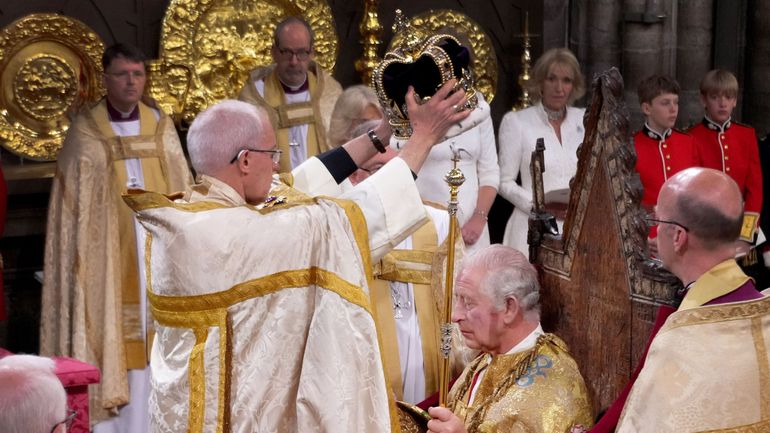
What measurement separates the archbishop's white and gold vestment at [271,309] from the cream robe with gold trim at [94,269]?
2.48 meters

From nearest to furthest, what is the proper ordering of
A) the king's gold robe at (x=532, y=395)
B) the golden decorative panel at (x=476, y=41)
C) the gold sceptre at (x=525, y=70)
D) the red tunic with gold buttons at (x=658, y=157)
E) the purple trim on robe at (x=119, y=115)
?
the king's gold robe at (x=532, y=395) < the purple trim on robe at (x=119, y=115) < the red tunic with gold buttons at (x=658, y=157) < the gold sceptre at (x=525, y=70) < the golden decorative panel at (x=476, y=41)

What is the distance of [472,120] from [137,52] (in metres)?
3.03

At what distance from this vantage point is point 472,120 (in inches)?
141

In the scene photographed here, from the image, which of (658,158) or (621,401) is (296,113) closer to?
(658,158)

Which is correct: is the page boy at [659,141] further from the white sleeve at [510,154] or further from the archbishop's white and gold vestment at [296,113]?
the archbishop's white and gold vestment at [296,113]

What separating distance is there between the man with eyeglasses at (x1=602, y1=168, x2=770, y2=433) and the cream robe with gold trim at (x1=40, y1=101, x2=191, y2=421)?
3330 mm

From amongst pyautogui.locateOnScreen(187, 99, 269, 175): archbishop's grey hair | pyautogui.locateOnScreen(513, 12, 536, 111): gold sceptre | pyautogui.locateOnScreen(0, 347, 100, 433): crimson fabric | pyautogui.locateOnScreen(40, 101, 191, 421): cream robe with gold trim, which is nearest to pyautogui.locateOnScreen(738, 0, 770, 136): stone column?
pyautogui.locateOnScreen(513, 12, 536, 111): gold sceptre

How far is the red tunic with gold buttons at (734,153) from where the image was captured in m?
7.06

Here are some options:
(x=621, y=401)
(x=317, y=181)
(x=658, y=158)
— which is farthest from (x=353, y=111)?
(x=658, y=158)

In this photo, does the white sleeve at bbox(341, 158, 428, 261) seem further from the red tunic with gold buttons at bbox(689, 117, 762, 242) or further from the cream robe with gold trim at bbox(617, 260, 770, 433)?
the red tunic with gold buttons at bbox(689, 117, 762, 242)

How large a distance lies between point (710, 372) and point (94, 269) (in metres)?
3.59

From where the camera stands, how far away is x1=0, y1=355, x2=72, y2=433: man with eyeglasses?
265 centimetres

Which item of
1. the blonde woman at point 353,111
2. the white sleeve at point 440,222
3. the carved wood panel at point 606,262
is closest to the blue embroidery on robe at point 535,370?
the carved wood panel at point 606,262

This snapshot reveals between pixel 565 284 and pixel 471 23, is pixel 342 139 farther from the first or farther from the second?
pixel 471 23
